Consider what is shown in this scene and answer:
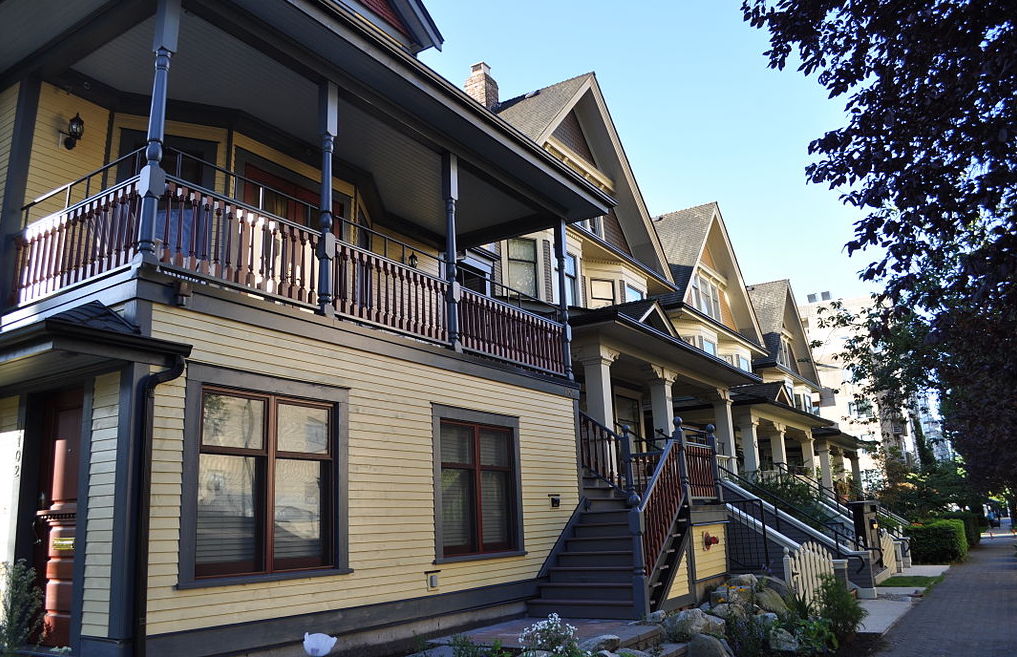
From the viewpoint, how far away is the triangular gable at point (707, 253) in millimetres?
28438

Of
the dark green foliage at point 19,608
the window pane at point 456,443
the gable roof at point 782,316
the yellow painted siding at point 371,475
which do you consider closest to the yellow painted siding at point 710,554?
the yellow painted siding at point 371,475

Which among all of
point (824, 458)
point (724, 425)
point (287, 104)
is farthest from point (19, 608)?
point (824, 458)

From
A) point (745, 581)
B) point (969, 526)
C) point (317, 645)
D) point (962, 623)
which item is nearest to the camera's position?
point (317, 645)

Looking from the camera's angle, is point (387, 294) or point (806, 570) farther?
point (806, 570)

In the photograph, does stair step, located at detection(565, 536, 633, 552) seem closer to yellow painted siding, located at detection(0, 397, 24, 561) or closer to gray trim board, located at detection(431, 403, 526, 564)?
gray trim board, located at detection(431, 403, 526, 564)

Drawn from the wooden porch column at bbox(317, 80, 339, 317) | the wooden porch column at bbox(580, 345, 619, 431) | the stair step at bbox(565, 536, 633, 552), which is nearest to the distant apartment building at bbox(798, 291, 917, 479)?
the wooden porch column at bbox(580, 345, 619, 431)

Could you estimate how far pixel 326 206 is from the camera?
364 inches

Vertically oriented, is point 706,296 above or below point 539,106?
below

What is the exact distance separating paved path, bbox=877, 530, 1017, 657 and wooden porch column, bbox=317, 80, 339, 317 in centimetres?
844

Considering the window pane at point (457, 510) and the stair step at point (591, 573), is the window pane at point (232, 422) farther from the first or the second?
the stair step at point (591, 573)

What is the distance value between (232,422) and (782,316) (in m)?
35.3

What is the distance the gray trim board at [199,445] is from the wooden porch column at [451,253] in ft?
7.69

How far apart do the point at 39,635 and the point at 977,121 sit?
9.22 m

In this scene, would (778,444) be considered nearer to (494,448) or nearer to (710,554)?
(710,554)
